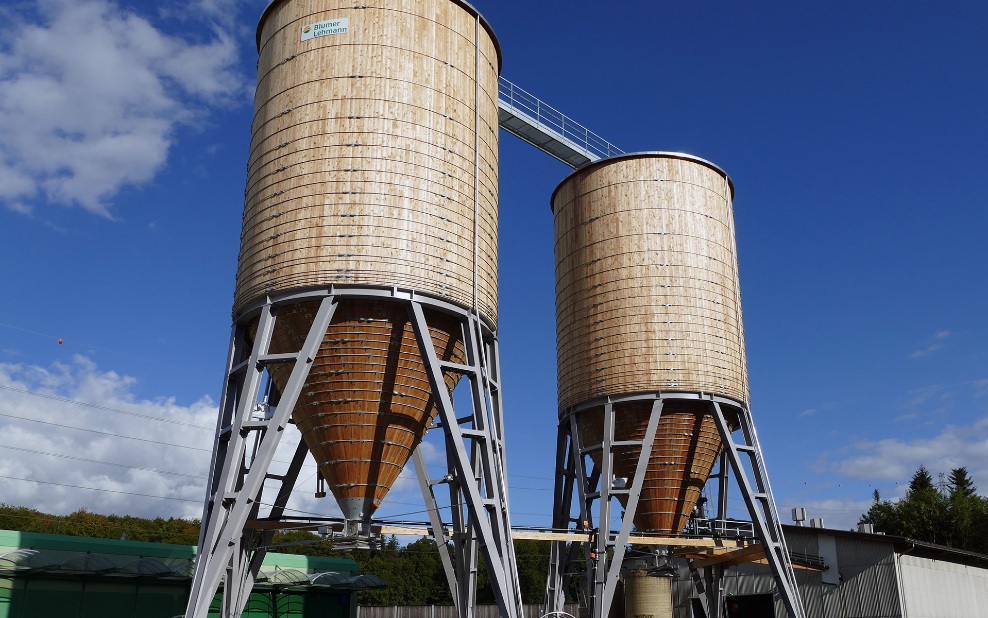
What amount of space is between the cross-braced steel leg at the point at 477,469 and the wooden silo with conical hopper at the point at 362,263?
42 millimetres

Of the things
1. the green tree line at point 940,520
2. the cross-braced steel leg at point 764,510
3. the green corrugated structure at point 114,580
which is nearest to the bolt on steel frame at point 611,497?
the cross-braced steel leg at point 764,510

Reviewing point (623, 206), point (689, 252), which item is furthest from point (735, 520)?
point (623, 206)

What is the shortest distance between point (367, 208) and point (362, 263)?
109cm

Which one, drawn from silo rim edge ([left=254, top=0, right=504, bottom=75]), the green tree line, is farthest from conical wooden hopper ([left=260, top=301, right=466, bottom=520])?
the green tree line

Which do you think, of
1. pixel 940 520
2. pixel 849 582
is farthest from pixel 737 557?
pixel 940 520

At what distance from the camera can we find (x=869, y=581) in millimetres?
28250

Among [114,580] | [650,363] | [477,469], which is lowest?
[114,580]

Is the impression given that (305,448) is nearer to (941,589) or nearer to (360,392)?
(360,392)

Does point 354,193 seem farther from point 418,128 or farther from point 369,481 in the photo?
point 369,481

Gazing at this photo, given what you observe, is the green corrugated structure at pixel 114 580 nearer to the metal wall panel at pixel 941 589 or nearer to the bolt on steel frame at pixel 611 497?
the bolt on steel frame at pixel 611 497

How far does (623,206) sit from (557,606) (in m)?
11.1

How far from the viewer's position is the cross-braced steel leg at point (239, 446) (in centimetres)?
1458

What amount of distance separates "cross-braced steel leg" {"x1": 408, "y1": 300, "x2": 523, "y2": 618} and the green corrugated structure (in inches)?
483

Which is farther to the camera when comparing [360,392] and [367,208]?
[367,208]
